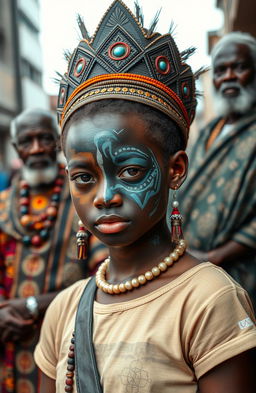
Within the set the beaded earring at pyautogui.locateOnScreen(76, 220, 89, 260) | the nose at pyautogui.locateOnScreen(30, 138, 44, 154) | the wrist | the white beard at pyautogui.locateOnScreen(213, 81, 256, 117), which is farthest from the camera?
the white beard at pyautogui.locateOnScreen(213, 81, 256, 117)

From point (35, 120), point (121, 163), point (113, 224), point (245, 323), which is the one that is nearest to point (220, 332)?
point (245, 323)

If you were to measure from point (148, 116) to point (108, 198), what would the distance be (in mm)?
263

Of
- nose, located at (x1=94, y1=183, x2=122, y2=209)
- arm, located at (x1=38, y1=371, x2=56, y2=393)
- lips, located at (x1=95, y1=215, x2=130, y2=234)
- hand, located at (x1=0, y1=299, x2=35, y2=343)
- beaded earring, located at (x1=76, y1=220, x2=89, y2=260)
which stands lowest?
hand, located at (x1=0, y1=299, x2=35, y2=343)

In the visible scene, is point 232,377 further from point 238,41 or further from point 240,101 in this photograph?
point 238,41

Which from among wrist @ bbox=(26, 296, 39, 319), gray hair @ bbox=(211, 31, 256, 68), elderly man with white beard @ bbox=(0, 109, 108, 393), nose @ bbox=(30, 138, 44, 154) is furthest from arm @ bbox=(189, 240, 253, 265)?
gray hair @ bbox=(211, 31, 256, 68)

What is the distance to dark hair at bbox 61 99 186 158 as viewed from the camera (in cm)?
143

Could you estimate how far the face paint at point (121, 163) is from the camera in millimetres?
1408

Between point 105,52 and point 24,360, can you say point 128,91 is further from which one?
point 24,360

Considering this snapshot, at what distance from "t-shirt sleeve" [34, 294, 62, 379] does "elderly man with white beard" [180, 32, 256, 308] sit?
1198 mm

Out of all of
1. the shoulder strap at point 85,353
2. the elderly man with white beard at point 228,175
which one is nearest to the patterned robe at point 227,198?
the elderly man with white beard at point 228,175

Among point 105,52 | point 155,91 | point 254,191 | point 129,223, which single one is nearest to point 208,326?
point 129,223

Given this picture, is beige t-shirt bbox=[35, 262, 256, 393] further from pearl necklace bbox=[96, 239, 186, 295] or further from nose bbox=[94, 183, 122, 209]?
nose bbox=[94, 183, 122, 209]

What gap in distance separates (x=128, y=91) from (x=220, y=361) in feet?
2.53

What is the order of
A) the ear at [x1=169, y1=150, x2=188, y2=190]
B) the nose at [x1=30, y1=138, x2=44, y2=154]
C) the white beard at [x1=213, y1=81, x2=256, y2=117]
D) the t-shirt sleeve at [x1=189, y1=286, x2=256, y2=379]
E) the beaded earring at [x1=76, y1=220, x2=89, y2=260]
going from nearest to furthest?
Result: the t-shirt sleeve at [x1=189, y1=286, x2=256, y2=379]
the ear at [x1=169, y1=150, x2=188, y2=190]
the beaded earring at [x1=76, y1=220, x2=89, y2=260]
the nose at [x1=30, y1=138, x2=44, y2=154]
the white beard at [x1=213, y1=81, x2=256, y2=117]
